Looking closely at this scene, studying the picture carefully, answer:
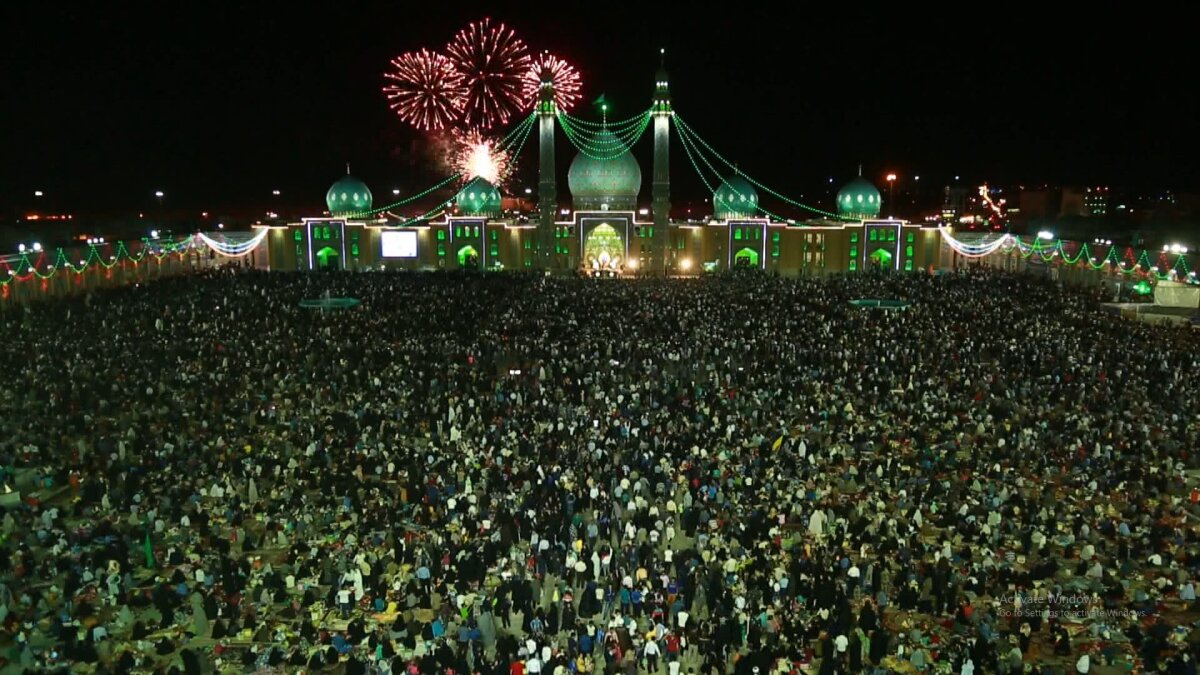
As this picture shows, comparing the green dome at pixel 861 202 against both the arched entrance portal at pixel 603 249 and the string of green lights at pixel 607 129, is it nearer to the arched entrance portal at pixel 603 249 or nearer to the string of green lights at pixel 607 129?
the string of green lights at pixel 607 129

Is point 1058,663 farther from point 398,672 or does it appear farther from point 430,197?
point 430,197

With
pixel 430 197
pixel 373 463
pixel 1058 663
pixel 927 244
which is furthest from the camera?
pixel 430 197

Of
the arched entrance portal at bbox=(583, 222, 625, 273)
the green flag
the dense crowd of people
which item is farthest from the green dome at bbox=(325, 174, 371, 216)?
the green flag

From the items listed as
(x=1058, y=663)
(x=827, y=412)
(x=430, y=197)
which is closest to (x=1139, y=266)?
(x=827, y=412)

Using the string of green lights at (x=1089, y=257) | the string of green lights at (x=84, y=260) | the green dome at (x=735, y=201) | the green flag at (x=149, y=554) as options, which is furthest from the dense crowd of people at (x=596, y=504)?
the green dome at (x=735, y=201)

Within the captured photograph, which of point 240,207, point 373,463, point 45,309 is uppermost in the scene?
point 240,207

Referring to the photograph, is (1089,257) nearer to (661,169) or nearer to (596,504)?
(661,169)
